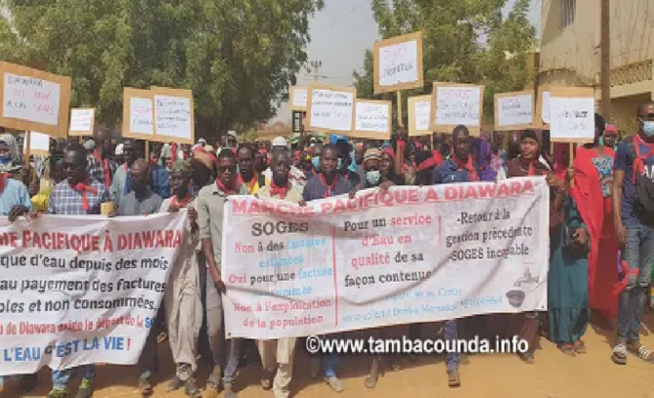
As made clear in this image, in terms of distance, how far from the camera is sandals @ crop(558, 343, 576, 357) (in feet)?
16.9

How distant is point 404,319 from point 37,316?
8.83 feet

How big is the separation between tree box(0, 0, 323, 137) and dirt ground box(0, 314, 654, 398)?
50.1 ft

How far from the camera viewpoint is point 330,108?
22.3ft

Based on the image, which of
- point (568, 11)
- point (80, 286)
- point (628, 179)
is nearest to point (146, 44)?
point (568, 11)

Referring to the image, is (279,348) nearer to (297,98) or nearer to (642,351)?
(642,351)

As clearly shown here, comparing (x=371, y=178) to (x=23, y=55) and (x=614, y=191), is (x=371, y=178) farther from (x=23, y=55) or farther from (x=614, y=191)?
(x=23, y=55)

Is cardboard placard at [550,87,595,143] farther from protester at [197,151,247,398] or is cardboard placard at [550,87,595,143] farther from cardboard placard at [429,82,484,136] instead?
protester at [197,151,247,398]

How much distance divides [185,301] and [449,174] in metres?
2.31

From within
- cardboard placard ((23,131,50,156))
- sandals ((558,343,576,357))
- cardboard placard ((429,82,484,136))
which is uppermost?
cardboard placard ((429,82,484,136))

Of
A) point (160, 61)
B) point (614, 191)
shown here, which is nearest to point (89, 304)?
point (614, 191)

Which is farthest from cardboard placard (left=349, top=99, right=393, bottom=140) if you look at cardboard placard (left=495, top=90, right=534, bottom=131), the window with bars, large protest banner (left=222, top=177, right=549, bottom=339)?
the window with bars

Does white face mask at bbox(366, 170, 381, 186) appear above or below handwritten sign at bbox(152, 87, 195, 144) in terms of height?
below

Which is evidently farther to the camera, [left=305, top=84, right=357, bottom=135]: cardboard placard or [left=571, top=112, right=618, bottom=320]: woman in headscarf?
[left=305, top=84, right=357, bottom=135]: cardboard placard

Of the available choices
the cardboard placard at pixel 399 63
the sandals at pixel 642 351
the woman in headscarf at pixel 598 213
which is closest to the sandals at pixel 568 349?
the sandals at pixel 642 351
